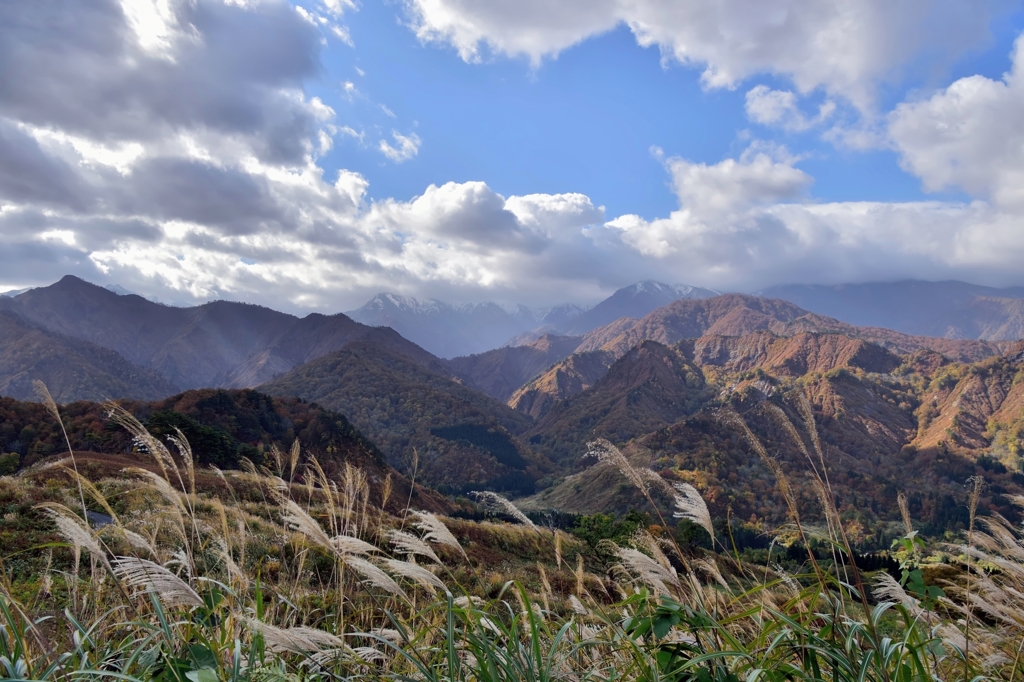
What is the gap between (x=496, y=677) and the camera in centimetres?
232

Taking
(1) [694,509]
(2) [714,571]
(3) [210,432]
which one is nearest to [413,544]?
(1) [694,509]

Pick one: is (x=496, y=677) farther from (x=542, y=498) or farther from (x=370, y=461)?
(x=542, y=498)

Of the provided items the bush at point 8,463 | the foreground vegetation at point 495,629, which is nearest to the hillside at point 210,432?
the bush at point 8,463

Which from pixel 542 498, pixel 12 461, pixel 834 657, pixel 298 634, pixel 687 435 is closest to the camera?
pixel 834 657

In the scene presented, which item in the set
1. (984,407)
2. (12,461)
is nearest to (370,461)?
(12,461)

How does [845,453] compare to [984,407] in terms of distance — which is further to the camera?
[984,407]

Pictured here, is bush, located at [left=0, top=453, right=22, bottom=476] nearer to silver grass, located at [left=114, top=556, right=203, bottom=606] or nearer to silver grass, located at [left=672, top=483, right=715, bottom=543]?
silver grass, located at [left=114, top=556, right=203, bottom=606]

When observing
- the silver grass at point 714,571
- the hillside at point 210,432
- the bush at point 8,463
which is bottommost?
the hillside at point 210,432

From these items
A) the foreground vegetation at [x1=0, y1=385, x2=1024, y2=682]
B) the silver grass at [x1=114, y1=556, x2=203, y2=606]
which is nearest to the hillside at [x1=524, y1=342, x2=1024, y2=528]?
the foreground vegetation at [x1=0, y1=385, x2=1024, y2=682]

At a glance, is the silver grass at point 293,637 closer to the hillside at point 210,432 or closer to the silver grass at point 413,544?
the silver grass at point 413,544

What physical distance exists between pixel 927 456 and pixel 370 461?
187 meters

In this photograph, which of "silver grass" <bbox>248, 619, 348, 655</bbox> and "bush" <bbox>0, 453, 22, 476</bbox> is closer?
"silver grass" <bbox>248, 619, 348, 655</bbox>

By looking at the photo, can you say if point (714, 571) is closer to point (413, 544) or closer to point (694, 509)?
point (694, 509)

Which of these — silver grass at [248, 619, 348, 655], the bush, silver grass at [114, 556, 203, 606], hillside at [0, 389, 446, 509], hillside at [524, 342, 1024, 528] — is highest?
silver grass at [114, 556, 203, 606]
